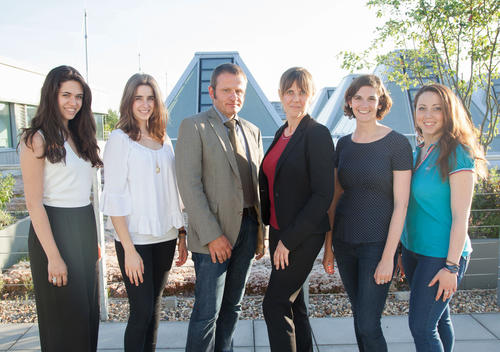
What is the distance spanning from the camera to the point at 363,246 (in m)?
2.21

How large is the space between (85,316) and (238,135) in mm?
1473

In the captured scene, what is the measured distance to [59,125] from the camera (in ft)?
7.15

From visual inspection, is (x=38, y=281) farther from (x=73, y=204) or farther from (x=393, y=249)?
(x=393, y=249)

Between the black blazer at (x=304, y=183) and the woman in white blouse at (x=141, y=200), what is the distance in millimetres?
710

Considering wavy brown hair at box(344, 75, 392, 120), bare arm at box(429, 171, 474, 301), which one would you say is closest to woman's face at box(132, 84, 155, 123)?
wavy brown hair at box(344, 75, 392, 120)

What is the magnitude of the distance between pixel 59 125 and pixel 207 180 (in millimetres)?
932

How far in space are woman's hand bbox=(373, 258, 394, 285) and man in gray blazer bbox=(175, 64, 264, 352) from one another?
2.75 feet

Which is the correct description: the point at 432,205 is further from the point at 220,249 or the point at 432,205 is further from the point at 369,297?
the point at 220,249

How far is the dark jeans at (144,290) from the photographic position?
2262 mm

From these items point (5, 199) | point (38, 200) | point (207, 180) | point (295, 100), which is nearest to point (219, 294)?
point (207, 180)

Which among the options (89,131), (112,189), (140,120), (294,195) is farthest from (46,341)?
(294,195)

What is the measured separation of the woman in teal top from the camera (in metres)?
2.01

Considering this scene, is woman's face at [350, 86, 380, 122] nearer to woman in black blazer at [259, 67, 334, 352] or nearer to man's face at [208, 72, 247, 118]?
woman in black blazer at [259, 67, 334, 352]

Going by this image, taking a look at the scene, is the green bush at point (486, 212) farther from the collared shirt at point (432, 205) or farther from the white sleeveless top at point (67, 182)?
the white sleeveless top at point (67, 182)
